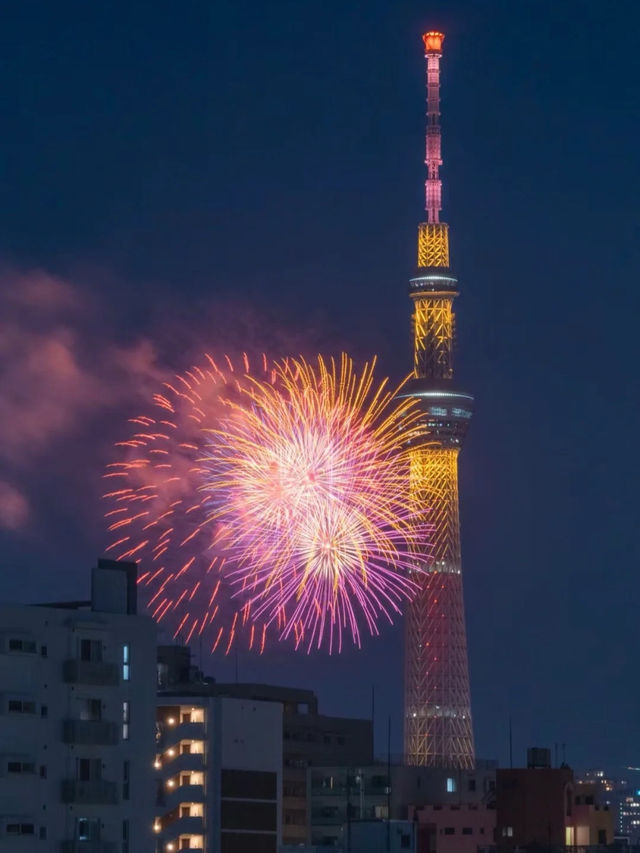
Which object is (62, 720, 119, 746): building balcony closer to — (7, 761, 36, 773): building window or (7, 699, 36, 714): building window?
(7, 699, 36, 714): building window

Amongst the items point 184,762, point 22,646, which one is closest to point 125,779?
point 22,646

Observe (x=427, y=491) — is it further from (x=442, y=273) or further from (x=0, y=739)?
(x=0, y=739)

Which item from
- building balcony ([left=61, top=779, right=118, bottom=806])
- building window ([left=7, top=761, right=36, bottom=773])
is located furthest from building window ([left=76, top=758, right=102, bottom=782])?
building window ([left=7, top=761, right=36, bottom=773])

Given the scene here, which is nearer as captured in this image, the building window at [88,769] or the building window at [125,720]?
the building window at [88,769]

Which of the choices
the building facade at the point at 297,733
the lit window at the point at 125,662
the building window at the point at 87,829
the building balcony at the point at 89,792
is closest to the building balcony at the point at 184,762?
the building facade at the point at 297,733

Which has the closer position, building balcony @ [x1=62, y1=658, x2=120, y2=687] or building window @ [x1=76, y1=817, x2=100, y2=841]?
building window @ [x1=76, y1=817, x2=100, y2=841]

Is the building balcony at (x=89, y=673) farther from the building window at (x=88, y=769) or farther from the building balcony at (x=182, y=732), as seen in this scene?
the building balcony at (x=182, y=732)

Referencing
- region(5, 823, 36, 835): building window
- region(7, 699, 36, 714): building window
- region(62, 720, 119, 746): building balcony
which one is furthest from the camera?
region(62, 720, 119, 746): building balcony

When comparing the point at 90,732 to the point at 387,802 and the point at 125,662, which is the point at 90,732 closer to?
the point at 125,662
